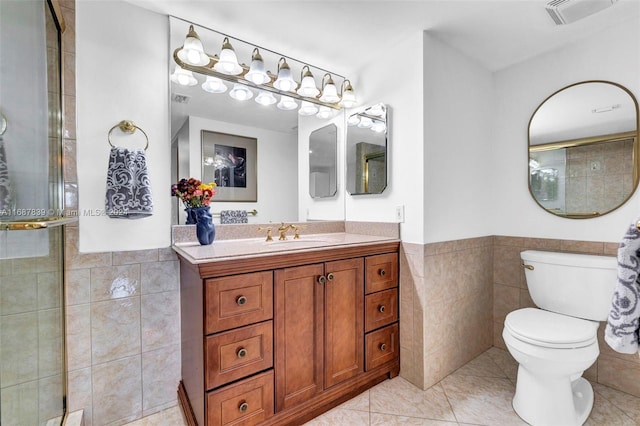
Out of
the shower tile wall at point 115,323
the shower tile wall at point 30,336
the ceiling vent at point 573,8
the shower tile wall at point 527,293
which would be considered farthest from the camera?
the shower tile wall at point 527,293

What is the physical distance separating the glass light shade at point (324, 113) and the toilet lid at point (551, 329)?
1.88m

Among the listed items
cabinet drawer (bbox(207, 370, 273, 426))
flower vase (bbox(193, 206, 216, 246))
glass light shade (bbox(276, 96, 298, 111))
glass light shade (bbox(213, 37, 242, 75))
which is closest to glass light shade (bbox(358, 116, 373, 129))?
glass light shade (bbox(276, 96, 298, 111))

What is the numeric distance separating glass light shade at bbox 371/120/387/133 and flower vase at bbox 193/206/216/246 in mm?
1268

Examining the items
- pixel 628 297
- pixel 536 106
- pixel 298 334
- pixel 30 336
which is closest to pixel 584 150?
pixel 536 106

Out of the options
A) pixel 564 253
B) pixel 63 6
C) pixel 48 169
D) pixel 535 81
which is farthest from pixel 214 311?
pixel 535 81

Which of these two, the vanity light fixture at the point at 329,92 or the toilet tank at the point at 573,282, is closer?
the toilet tank at the point at 573,282

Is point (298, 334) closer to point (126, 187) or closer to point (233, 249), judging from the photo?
point (233, 249)

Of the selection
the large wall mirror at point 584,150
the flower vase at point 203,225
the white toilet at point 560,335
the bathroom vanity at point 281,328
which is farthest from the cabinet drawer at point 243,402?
the large wall mirror at point 584,150

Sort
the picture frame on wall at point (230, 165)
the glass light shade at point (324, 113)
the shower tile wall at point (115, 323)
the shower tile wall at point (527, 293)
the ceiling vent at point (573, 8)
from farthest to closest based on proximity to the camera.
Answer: the glass light shade at point (324, 113)
the picture frame on wall at point (230, 165)
the shower tile wall at point (527, 293)
the ceiling vent at point (573, 8)
the shower tile wall at point (115, 323)

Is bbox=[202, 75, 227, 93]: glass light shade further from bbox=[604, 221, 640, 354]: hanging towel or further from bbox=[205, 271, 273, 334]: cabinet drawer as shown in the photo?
bbox=[604, 221, 640, 354]: hanging towel

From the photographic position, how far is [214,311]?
3.87 feet

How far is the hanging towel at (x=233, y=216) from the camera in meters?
1.84

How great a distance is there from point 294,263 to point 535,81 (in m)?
2.19

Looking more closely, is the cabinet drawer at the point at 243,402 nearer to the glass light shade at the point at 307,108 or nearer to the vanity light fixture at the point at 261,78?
the vanity light fixture at the point at 261,78
